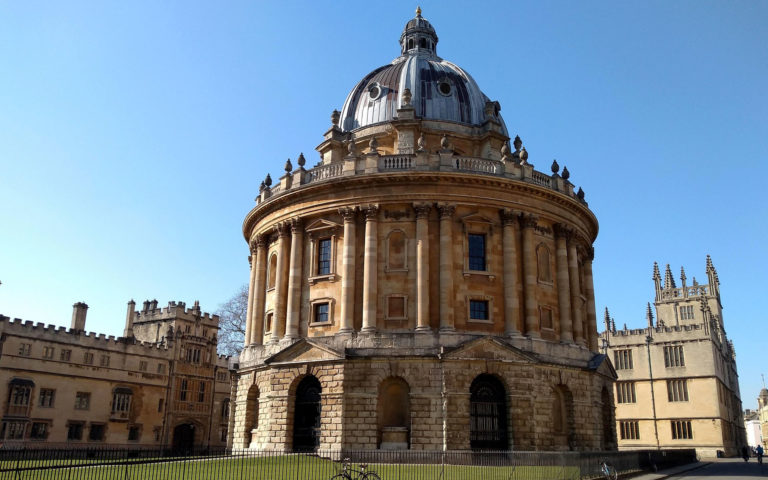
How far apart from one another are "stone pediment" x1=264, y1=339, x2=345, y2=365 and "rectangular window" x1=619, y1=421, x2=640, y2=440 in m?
45.1

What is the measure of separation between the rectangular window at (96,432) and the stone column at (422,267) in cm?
3270

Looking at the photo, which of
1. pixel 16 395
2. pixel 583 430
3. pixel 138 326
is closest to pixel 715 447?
pixel 583 430

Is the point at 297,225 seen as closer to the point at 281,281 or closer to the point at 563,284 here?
the point at 281,281

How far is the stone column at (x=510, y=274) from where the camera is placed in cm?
3503

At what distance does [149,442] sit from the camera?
56.7m

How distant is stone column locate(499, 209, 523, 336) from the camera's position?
35031 mm

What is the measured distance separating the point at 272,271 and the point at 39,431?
923 inches

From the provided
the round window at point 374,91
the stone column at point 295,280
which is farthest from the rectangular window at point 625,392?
the stone column at point 295,280

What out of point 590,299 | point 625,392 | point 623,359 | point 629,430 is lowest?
point 629,430

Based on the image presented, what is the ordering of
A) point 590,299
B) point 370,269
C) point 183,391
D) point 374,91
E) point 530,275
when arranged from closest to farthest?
1. point 370,269
2. point 530,275
3. point 590,299
4. point 374,91
5. point 183,391

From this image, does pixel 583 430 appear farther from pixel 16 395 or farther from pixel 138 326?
pixel 138 326

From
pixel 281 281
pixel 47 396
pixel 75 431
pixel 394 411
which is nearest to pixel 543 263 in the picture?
pixel 394 411

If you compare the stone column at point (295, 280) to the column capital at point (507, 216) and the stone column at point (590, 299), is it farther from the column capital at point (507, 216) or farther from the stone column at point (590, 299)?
the stone column at point (590, 299)

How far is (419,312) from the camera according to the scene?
34156 millimetres
